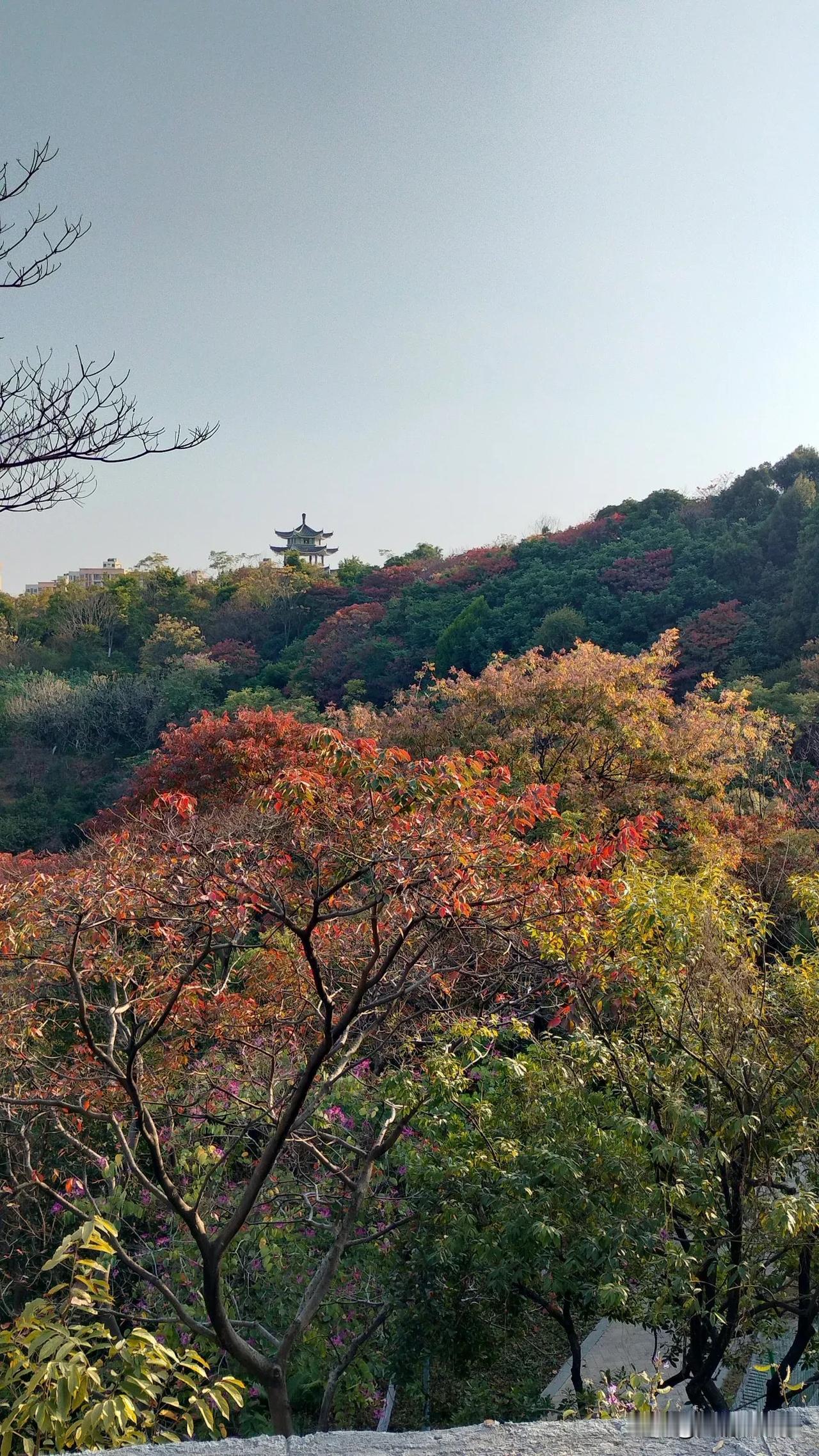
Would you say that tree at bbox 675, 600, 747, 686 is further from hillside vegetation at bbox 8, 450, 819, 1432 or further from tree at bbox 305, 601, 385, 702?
hillside vegetation at bbox 8, 450, 819, 1432

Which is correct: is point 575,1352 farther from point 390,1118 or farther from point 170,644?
point 170,644

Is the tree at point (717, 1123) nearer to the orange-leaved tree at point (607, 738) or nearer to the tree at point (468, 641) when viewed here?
the orange-leaved tree at point (607, 738)

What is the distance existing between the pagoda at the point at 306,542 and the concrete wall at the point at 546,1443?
1979 inches

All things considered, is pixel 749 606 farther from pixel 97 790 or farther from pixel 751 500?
pixel 97 790

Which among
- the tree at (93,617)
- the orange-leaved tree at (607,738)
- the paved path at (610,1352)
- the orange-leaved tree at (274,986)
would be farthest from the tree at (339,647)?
the paved path at (610,1352)

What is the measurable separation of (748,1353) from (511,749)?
21.8ft

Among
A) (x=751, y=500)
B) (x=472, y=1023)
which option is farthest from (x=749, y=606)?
(x=472, y=1023)

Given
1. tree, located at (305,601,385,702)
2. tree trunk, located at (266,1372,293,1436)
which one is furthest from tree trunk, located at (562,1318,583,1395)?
tree, located at (305,601,385,702)

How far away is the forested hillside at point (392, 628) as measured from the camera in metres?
20.5

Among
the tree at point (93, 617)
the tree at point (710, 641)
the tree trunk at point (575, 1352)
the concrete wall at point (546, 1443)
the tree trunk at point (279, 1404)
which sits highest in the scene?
the tree at point (93, 617)

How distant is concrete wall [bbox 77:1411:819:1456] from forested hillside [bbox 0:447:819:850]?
14.5 meters

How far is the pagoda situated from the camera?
168 feet

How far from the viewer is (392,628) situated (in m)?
27.0

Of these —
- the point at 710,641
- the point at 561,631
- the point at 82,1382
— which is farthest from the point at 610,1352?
the point at 561,631
